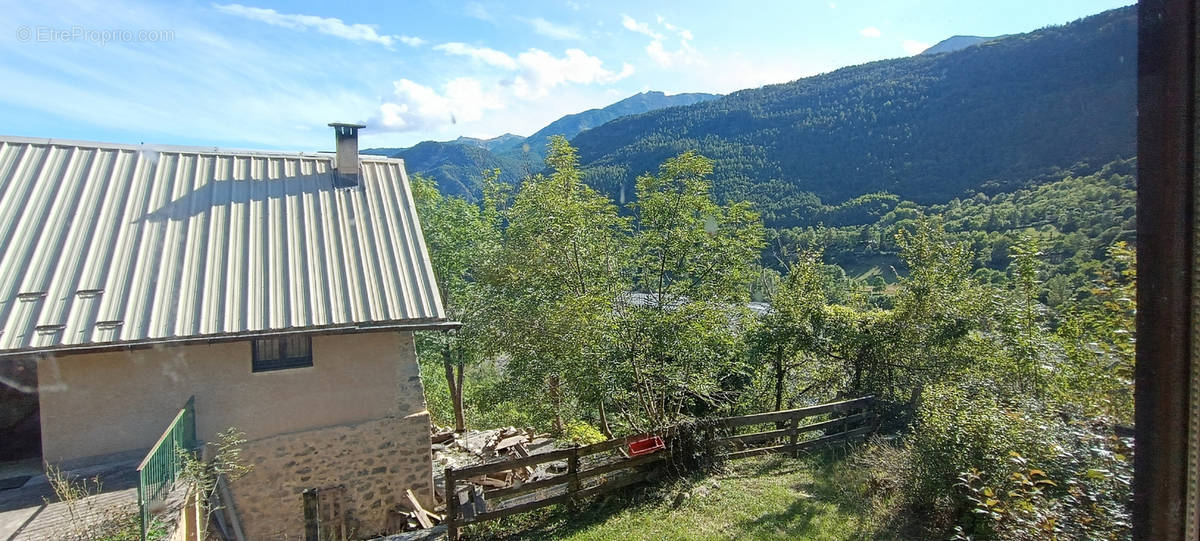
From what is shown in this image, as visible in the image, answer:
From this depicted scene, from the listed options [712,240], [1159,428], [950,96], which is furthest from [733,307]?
[950,96]

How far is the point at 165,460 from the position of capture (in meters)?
5.91

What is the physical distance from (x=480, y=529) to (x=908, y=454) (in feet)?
19.0

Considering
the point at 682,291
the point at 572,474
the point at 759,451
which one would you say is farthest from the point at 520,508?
the point at 759,451

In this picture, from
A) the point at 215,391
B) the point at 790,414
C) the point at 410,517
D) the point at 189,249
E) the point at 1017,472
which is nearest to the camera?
the point at 1017,472

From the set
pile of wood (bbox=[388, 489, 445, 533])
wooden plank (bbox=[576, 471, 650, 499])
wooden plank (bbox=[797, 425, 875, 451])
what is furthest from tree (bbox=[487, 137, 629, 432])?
wooden plank (bbox=[797, 425, 875, 451])

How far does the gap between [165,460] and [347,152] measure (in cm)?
595

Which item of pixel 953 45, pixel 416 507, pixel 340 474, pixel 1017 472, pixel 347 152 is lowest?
pixel 416 507

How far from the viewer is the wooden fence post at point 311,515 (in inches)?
307

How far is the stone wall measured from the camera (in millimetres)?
7520

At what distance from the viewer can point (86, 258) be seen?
7.40 meters

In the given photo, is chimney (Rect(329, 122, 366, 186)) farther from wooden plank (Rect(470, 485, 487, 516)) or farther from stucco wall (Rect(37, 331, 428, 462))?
wooden plank (Rect(470, 485, 487, 516))

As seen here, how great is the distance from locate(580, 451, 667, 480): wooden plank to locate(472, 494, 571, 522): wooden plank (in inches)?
16.2

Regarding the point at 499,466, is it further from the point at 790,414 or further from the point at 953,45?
the point at 953,45

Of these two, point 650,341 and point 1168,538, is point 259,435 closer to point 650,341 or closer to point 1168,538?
point 650,341
